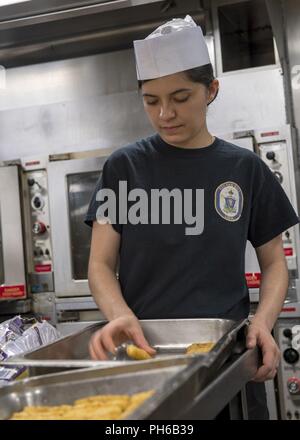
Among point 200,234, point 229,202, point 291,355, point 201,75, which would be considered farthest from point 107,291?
point 291,355

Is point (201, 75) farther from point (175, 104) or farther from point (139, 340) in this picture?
point (139, 340)

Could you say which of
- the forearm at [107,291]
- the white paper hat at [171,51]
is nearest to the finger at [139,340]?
the forearm at [107,291]

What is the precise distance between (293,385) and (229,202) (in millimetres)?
1504

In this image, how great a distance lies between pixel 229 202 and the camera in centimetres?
148

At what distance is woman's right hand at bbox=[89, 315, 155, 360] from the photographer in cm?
107

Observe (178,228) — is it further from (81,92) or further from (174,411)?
(81,92)

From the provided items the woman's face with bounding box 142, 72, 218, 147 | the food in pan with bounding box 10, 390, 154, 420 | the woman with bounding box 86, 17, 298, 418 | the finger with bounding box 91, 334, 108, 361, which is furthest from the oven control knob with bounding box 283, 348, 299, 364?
the food in pan with bounding box 10, 390, 154, 420

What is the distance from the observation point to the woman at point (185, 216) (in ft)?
4.67

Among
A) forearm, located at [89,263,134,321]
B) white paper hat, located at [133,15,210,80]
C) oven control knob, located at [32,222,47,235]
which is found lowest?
forearm, located at [89,263,134,321]

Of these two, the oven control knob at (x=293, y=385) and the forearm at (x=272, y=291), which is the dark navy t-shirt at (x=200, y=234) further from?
the oven control knob at (x=293, y=385)

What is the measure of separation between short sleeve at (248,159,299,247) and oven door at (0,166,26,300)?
6.08 ft

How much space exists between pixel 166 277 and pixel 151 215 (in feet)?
0.61

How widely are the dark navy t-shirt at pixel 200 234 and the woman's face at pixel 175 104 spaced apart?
0.26 ft

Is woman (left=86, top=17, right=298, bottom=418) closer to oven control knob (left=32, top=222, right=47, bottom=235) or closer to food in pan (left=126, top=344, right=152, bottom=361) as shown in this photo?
food in pan (left=126, top=344, right=152, bottom=361)
